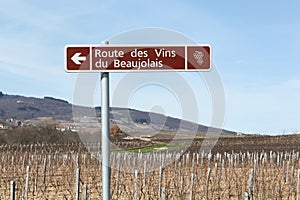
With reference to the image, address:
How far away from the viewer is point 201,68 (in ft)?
9.66

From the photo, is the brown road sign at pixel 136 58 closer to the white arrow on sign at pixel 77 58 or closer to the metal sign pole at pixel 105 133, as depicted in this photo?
the white arrow on sign at pixel 77 58

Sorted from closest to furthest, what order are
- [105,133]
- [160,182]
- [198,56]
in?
[198,56] → [105,133] → [160,182]

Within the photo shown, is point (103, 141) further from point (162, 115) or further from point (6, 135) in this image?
point (6, 135)

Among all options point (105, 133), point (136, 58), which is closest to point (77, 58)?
point (136, 58)

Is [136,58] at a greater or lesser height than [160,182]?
greater

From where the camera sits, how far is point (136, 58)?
9.80ft

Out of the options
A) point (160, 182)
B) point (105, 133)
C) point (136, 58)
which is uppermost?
point (136, 58)

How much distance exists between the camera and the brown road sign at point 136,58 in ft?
9.72

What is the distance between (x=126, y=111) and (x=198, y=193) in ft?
29.3

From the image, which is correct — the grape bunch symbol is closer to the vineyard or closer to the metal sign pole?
the metal sign pole

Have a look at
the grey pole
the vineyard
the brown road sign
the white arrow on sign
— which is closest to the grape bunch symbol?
the brown road sign

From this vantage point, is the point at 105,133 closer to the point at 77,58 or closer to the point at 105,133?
the point at 105,133

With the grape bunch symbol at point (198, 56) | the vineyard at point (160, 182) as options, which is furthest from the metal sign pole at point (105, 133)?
the vineyard at point (160, 182)

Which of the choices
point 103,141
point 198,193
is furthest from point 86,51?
point 198,193
